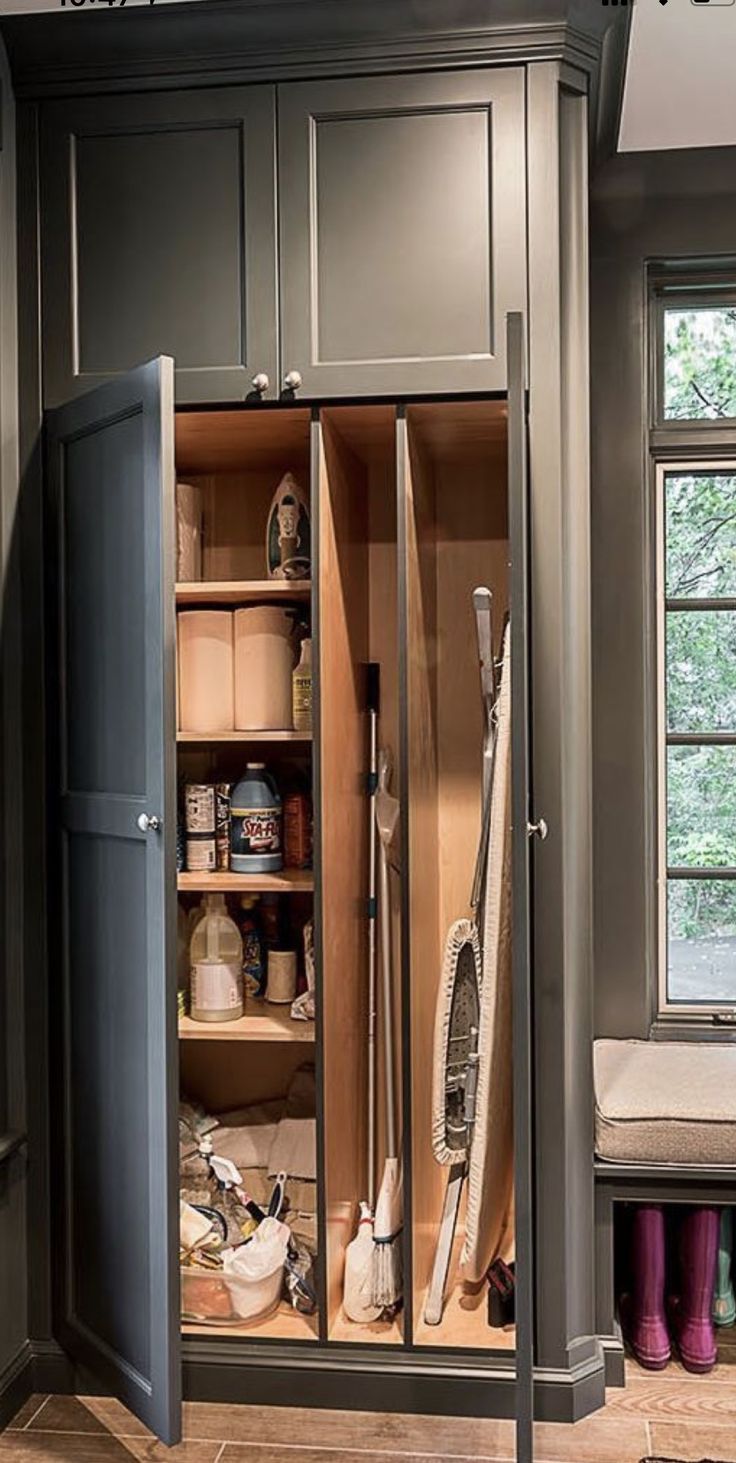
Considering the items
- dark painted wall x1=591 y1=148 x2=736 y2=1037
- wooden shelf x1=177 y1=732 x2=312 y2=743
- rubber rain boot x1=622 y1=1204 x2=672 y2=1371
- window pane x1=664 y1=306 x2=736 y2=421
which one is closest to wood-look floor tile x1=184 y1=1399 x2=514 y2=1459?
rubber rain boot x1=622 y1=1204 x2=672 y2=1371

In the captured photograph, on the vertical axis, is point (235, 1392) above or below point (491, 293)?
below

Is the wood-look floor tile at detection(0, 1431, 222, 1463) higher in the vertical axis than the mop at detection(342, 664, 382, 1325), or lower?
lower

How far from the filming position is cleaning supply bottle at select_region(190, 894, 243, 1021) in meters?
2.55

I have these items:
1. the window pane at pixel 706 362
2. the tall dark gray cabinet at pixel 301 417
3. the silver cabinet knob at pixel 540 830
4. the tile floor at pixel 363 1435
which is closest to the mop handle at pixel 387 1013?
the tall dark gray cabinet at pixel 301 417

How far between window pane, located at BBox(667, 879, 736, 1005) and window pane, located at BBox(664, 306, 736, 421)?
43.4 inches

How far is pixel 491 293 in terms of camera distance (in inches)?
89.0

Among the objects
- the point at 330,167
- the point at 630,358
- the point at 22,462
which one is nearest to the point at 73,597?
the point at 22,462

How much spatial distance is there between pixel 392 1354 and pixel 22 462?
1.80 meters

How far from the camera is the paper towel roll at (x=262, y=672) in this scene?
2572mm

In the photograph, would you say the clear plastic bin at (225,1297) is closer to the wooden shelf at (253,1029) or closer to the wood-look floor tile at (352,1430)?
the wood-look floor tile at (352,1430)

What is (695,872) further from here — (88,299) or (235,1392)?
(88,299)

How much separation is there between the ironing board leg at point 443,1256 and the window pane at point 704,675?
3.82 ft

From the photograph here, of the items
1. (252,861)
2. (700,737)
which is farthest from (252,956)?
(700,737)

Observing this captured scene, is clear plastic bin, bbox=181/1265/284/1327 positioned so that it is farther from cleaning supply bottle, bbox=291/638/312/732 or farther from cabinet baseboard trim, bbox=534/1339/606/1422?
cleaning supply bottle, bbox=291/638/312/732
